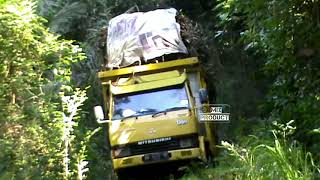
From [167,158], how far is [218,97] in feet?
15.2

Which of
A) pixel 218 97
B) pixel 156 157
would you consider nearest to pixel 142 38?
pixel 156 157

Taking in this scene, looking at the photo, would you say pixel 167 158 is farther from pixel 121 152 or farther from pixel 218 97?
pixel 218 97

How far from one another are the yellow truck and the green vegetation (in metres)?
0.54

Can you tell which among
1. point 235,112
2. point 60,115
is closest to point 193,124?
point 60,115

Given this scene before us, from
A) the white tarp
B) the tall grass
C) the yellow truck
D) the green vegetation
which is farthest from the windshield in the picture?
the tall grass

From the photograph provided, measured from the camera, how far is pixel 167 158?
1000 cm

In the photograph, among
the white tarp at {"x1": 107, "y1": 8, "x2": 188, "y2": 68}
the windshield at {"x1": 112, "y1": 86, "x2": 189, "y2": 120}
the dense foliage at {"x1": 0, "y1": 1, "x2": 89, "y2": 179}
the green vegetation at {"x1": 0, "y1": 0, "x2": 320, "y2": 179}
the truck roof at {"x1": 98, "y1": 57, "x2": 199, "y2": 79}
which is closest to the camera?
the green vegetation at {"x1": 0, "y1": 0, "x2": 320, "y2": 179}

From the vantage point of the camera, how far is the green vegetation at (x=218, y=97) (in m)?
5.70

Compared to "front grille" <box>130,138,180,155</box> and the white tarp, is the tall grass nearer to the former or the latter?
"front grille" <box>130,138,180,155</box>

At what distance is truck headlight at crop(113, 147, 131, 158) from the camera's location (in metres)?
10.2

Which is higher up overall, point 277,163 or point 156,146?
point 277,163

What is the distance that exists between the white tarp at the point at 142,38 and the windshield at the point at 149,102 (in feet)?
3.83

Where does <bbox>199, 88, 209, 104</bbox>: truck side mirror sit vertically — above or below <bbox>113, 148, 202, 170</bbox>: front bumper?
above

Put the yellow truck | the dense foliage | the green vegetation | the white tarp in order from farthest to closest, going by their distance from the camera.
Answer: the white tarp
the yellow truck
the dense foliage
the green vegetation
